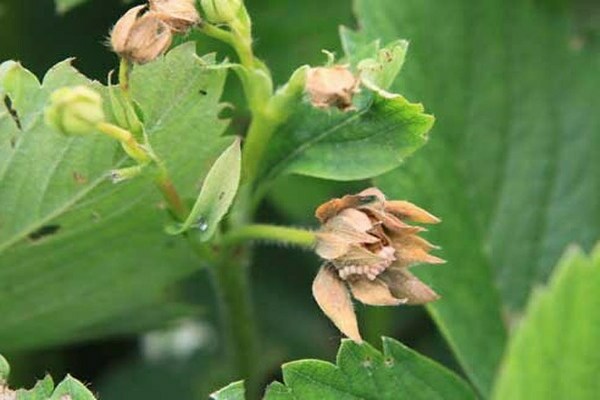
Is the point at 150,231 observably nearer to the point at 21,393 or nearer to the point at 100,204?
the point at 100,204

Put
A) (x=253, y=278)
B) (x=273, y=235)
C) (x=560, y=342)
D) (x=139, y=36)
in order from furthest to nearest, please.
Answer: (x=253, y=278) < (x=273, y=235) < (x=139, y=36) < (x=560, y=342)

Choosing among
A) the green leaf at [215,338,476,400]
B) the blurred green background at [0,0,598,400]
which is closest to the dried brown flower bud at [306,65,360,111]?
the green leaf at [215,338,476,400]

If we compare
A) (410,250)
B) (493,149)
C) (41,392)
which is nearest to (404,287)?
(410,250)

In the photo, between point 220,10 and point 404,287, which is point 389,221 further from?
point 220,10

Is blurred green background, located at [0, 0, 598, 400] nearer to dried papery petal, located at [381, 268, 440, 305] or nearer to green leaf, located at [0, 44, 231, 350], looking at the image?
green leaf, located at [0, 44, 231, 350]

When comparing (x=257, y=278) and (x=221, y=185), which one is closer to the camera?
(x=221, y=185)

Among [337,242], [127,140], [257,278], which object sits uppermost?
[127,140]

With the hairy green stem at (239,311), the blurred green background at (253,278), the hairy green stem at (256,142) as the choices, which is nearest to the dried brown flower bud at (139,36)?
the hairy green stem at (256,142)
